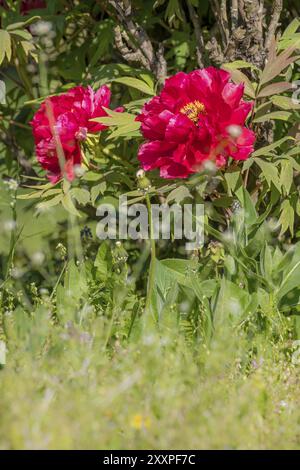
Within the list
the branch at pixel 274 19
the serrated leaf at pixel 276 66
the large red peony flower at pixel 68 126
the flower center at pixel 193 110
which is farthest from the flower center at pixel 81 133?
the branch at pixel 274 19

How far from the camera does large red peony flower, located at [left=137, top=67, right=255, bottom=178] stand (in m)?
2.55

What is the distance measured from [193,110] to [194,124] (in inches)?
2.4

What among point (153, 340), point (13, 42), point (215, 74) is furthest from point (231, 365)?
point (13, 42)

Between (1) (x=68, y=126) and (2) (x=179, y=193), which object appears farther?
(1) (x=68, y=126)

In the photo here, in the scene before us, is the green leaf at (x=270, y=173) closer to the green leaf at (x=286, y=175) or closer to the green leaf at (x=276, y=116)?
the green leaf at (x=286, y=175)

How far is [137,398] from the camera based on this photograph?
182 centimetres

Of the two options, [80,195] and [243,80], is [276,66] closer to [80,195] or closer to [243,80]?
[243,80]

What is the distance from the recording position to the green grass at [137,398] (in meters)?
1.63

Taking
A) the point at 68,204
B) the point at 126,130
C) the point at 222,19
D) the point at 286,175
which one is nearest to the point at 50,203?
the point at 68,204

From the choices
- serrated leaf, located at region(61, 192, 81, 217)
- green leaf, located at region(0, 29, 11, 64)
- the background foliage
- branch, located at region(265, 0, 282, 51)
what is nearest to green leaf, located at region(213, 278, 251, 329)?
the background foliage

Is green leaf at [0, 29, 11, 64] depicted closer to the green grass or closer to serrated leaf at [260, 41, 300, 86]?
serrated leaf at [260, 41, 300, 86]

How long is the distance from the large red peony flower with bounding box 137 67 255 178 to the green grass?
60 cm

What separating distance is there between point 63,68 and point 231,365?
5.96 ft

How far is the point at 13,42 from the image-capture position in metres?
3.13
